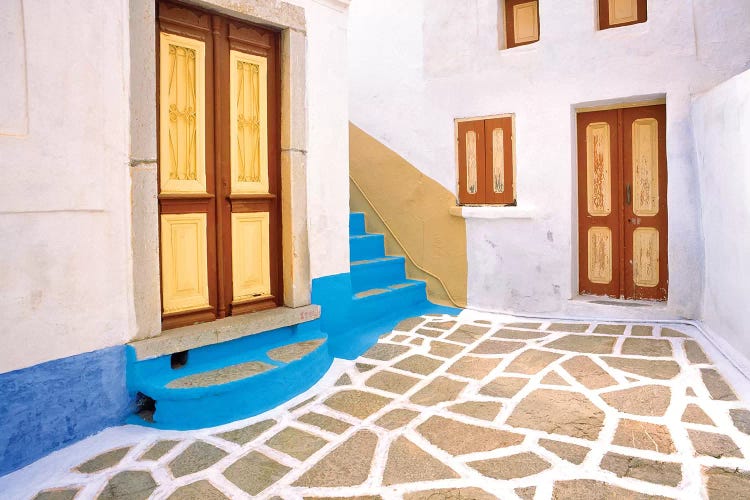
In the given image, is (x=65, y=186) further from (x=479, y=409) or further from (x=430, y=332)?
(x=430, y=332)

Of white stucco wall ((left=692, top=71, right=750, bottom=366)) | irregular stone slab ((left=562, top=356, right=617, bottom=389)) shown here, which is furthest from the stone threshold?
white stucco wall ((left=692, top=71, right=750, bottom=366))

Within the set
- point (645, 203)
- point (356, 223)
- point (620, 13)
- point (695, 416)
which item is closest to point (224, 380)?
point (695, 416)

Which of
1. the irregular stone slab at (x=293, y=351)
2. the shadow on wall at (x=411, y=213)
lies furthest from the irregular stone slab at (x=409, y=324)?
the irregular stone slab at (x=293, y=351)

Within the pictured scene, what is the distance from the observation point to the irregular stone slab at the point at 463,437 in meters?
3.16

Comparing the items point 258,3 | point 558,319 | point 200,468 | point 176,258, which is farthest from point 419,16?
point 200,468

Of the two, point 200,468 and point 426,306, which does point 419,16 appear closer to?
point 426,306

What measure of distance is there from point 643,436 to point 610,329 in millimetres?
2595

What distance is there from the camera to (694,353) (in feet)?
15.3

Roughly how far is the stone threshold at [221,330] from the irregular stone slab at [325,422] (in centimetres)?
94

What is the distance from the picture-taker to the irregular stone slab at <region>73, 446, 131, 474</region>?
2.99 metres

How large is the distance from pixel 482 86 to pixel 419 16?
1.41 metres

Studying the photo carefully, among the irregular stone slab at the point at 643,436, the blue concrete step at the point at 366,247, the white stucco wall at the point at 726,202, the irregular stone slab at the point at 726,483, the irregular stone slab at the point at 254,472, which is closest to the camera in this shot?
the irregular stone slab at the point at 726,483

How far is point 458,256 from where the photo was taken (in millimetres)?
6906

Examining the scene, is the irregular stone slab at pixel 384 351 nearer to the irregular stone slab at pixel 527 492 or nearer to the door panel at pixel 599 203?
the irregular stone slab at pixel 527 492
